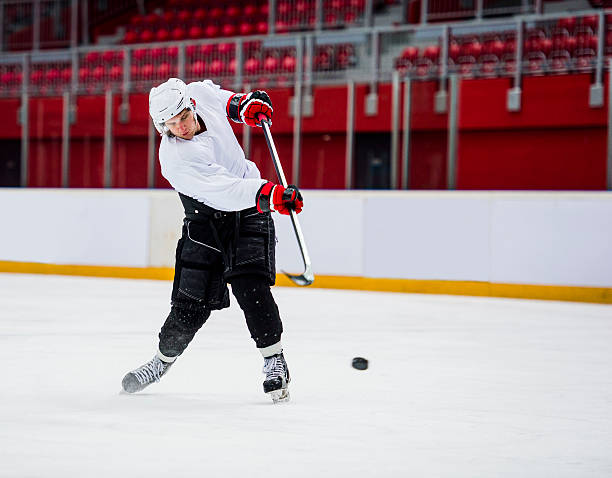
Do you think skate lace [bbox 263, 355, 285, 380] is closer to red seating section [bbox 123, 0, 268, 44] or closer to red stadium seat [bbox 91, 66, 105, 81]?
red stadium seat [bbox 91, 66, 105, 81]

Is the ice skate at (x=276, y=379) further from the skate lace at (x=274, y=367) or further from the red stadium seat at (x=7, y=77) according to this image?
the red stadium seat at (x=7, y=77)

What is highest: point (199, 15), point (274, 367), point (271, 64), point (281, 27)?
point (199, 15)

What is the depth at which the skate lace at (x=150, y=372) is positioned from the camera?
330 centimetres

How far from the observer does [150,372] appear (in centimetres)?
332

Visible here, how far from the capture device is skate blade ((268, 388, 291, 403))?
3.15 m

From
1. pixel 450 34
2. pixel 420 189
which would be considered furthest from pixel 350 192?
pixel 450 34

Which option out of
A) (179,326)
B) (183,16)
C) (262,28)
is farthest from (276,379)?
(183,16)

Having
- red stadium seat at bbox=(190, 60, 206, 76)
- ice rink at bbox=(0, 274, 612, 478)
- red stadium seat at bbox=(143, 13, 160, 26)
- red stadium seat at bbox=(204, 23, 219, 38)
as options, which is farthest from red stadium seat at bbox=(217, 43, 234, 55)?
ice rink at bbox=(0, 274, 612, 478)

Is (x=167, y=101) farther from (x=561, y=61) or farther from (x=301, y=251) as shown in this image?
(x=561, y=61)

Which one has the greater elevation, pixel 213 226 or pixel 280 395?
pixel 213 226

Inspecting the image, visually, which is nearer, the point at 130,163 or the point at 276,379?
the point at 276,379

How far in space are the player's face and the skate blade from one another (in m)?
0.86

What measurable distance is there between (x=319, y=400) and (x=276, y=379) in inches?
7.4

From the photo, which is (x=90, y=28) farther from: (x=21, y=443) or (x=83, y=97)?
(x=21, y=443)
